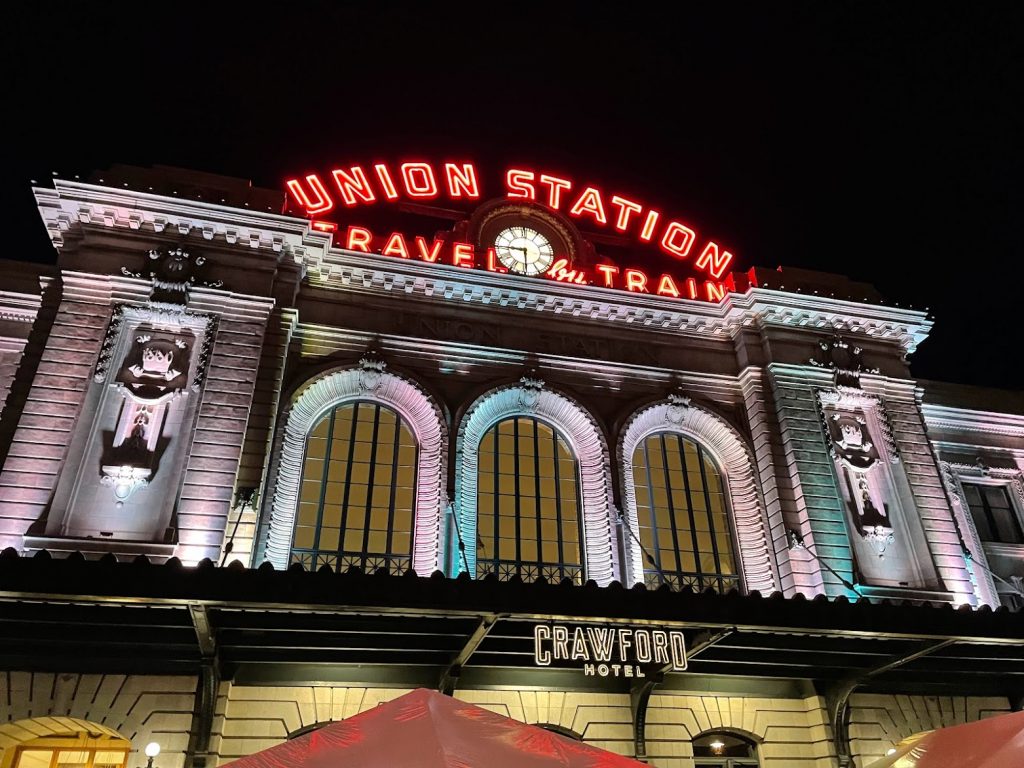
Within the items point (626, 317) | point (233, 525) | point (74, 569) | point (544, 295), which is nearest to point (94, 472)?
point (233, 525)

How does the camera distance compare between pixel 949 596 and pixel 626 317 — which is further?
pixel 626 317

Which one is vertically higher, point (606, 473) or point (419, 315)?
point (419, 315)

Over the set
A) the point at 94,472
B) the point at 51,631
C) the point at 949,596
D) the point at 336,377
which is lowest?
the point at 51,631

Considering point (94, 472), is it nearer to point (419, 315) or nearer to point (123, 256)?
point (123, 256)

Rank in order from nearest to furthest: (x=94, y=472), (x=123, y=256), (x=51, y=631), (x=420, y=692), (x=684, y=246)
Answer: (x=420, y=692)
(x=51, y=631)
(x=94, y=472)
(x=123, y=256)
(x=684, y=246)

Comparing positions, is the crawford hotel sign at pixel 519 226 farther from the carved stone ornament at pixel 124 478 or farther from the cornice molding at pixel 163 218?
the carved stone ornament at pixel 124 478

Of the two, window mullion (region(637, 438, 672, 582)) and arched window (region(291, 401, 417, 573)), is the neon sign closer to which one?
arched window (region(291, 401, 417, 573))

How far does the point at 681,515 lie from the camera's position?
19031 millimetres

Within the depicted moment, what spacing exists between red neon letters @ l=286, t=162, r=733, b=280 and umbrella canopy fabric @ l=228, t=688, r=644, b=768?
17671 mm


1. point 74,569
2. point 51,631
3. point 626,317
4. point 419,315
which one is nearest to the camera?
point 74,569

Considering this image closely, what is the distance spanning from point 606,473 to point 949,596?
8.72m

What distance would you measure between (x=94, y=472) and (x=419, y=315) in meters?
8.60

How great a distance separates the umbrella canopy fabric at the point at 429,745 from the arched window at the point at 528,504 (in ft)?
34.9

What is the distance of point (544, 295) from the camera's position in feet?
68.0
